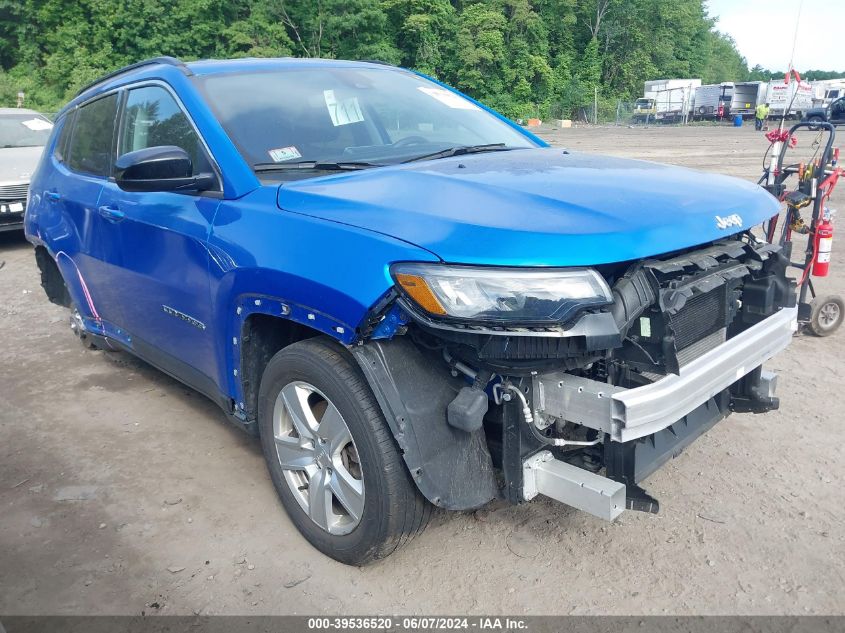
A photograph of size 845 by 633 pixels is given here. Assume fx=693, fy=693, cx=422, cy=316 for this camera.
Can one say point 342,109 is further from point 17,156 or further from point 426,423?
point 17,156

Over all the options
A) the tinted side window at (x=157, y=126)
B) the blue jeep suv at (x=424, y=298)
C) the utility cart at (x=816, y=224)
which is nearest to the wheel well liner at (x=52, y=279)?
the tinted side window at (x=157, y=126)

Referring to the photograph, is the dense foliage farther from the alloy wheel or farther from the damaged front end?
the damaged front end

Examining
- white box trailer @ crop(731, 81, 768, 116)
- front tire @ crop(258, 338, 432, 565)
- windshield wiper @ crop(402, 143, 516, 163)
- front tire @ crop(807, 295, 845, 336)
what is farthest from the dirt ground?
white box trailer @ crop(731, 81, 768, 116)

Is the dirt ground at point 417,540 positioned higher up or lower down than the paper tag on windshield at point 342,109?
lower down

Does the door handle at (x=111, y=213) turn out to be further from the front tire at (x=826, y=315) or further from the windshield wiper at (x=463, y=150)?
the front tire at (x=826, y=315)

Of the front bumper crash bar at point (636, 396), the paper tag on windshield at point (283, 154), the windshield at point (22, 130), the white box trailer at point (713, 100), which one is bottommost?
the white box trailer at point (713, 100)

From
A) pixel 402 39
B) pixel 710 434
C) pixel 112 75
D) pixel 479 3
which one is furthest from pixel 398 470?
pixel 479 3

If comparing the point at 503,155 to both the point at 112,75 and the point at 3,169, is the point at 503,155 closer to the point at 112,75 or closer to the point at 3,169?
the point at 112,75

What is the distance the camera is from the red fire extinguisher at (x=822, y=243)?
473 centimetres

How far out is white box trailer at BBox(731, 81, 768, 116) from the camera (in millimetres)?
43656

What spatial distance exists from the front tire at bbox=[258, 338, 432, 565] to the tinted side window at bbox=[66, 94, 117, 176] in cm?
204

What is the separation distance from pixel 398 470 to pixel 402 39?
157 feet

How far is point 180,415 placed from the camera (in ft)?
13.4

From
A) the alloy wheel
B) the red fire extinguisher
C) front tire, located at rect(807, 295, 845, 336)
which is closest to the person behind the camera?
the alloy wheel
